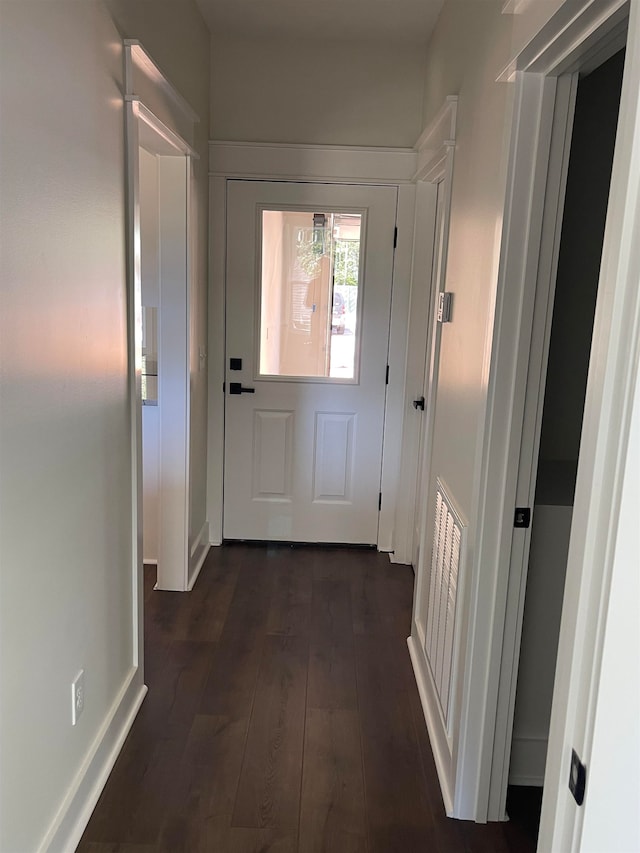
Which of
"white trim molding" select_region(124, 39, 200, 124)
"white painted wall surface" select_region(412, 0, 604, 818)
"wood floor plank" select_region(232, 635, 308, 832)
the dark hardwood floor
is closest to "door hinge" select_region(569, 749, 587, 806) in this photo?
"white painted wall surface" select_region(412, 0, 604, 818)

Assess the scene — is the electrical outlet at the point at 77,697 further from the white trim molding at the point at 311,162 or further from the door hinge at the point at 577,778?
the white trim molding at the point at 311,162

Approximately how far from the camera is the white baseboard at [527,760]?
2086 millimetres

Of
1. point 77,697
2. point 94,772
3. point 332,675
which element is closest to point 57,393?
point 77,697

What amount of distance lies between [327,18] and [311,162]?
641 millimetres

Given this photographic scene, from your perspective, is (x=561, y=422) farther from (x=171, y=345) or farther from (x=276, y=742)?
(x=171, y=345)

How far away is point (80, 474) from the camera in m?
1.75

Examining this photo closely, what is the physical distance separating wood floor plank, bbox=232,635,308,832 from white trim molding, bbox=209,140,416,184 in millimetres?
2284

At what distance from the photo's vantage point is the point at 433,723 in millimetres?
2314

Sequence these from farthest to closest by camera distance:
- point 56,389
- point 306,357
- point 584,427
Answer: point 306,357, point 56,389, point 584,427

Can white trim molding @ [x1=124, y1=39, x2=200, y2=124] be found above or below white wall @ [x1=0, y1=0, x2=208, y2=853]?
above

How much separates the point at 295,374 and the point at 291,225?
31.2 inches

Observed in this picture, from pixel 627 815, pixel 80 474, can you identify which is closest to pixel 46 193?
pixel 80 474

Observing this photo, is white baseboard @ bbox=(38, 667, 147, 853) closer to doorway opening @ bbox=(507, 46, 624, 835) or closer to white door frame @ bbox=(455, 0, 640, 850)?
white door frame @ bbox=(455, 0, 640, 850)

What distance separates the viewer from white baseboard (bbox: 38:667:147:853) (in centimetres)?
168
